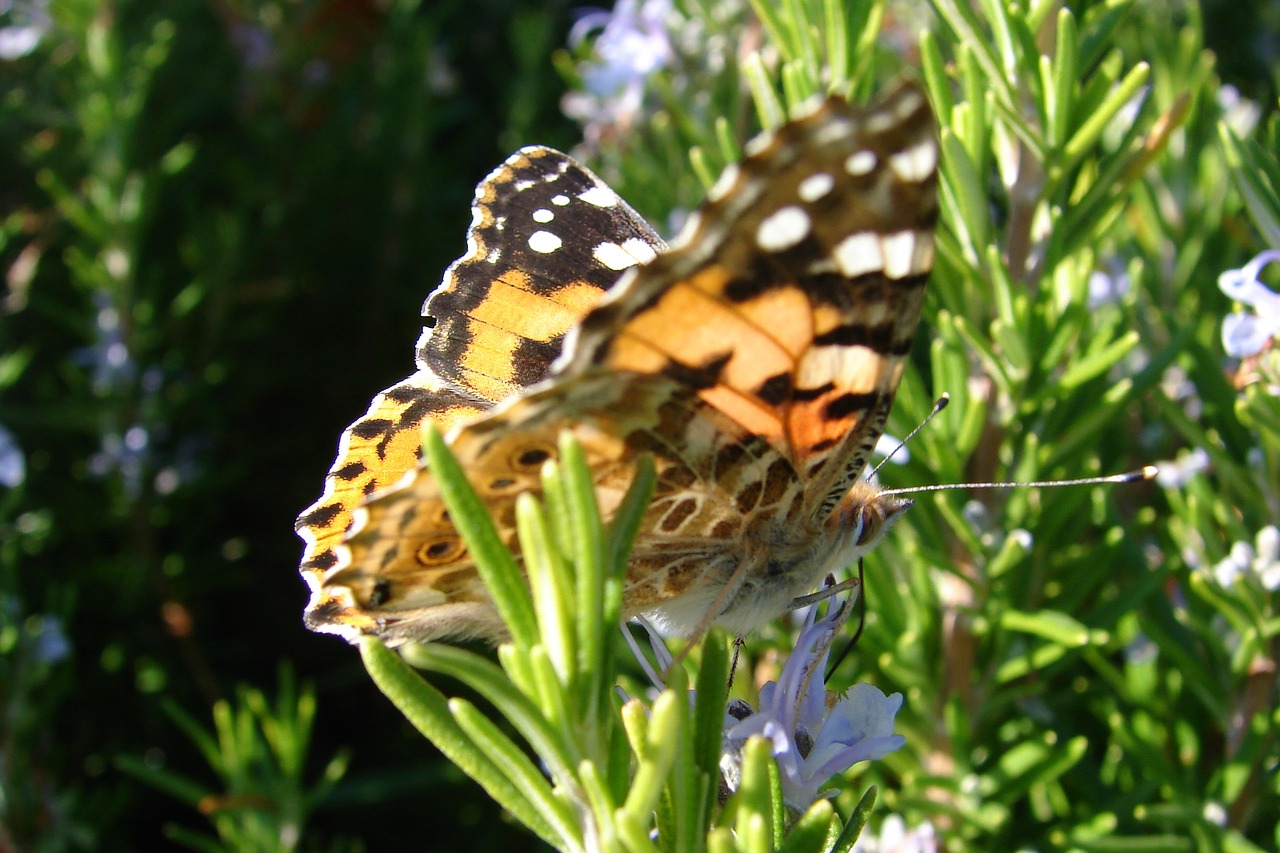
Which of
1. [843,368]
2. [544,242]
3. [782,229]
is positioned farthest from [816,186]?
[544,242]

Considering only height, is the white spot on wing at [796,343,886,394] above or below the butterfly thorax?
above

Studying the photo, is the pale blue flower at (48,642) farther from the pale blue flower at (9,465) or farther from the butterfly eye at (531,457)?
the butterfly eye at (531,457)

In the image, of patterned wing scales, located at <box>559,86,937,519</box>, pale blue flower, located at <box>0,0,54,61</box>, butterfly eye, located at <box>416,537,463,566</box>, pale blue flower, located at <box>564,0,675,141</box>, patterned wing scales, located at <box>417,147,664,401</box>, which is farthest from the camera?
pale blue flower, located at <box>0,0,54,61</box>

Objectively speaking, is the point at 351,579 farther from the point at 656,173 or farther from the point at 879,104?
the point at 656,173

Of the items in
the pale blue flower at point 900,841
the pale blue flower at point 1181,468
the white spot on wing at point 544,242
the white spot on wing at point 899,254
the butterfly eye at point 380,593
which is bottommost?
the pale blue flower at point 900,841

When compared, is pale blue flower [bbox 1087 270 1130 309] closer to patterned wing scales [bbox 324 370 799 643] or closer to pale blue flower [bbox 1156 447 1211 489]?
pale blue flower [bbox 1156 447 1211 489]

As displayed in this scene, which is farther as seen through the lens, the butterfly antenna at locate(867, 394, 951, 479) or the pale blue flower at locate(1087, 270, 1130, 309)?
the pale blue flower at locate(1087, 270, 1130, 309)

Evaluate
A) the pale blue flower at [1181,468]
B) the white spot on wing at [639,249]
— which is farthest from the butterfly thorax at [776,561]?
the pale blue flower at [1181,468]

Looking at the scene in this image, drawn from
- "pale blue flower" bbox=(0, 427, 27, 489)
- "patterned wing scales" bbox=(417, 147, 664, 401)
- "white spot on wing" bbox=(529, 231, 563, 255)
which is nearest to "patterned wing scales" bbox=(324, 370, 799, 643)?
"patterned wing scales" bbox=(417, 147, 664, 401)

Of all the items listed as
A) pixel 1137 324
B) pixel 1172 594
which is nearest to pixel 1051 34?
pixel 1137 324
